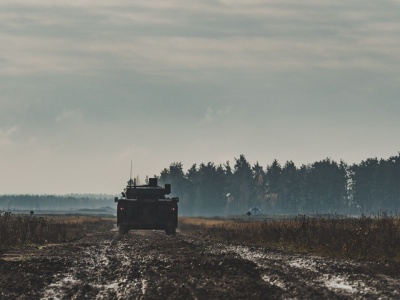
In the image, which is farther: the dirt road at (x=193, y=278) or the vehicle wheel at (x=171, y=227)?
the vehicle wheel at (x=171, y=227)

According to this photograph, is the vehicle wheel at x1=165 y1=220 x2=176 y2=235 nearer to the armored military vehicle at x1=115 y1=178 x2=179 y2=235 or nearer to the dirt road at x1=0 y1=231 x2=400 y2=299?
the armored military vehicle at x1=115 y1=178 x2=179 y2=235

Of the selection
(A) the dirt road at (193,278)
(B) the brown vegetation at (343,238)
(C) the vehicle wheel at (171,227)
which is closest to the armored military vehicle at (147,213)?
(C) the vehicle wheel at (171,227)

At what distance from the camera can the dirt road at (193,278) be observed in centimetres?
1373

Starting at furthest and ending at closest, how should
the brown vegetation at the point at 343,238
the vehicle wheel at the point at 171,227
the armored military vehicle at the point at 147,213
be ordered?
1. the vehicle wheel at the point at 171,227
2. the armored military vehicle at the point at 147,213
3. the brown vegetation at the point at 343,238

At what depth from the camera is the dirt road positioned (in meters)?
13.7

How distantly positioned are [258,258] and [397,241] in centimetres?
530

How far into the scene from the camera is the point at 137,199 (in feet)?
139

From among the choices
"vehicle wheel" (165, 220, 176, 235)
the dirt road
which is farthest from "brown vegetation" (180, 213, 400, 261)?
"vehicle wheel" (165, 220, 176, 235)

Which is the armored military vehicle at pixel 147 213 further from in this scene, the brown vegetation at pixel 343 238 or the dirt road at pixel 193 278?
the dirt road at pixel 193 278

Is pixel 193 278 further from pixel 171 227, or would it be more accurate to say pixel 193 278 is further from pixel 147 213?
pixel 171 227

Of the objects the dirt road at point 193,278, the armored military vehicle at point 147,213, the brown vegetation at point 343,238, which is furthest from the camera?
the armored military vehicle at point 147,213

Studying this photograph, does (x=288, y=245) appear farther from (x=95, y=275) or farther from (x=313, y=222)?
(x=95, y=275)

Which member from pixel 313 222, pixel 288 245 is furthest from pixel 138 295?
pixel 313 222

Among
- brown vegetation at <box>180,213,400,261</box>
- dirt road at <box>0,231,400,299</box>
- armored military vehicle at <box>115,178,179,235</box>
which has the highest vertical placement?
armored military vehicle at <box>115,178,179,235</box>
